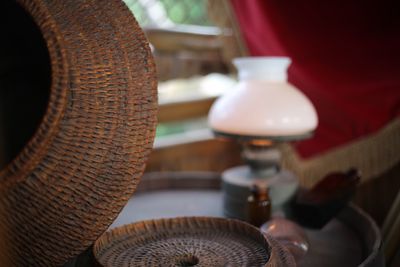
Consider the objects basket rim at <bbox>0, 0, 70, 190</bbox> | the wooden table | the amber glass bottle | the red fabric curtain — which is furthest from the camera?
the red fabric curtain

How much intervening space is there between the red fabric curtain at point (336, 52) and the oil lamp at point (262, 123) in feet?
1.62

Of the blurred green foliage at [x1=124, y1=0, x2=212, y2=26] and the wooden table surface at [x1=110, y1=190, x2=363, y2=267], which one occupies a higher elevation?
the blurred green foliage at [x1=124, y1=0, x2=212, y2=26]

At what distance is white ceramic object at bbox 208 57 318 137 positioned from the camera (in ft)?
3.68

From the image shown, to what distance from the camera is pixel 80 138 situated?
2.27 ft

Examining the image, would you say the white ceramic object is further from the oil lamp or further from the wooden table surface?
the wooden table surface

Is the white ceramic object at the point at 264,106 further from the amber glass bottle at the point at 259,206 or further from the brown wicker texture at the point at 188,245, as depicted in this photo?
the brown wicker texture at the point at 188,245

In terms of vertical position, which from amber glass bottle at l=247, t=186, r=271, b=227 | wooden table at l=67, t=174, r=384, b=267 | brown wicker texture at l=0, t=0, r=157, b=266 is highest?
brown wicker texture at l=0, t=0, r=157, b=266

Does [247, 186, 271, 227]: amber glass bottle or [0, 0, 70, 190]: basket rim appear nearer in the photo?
[0, 0, 70, 190]: basket rim

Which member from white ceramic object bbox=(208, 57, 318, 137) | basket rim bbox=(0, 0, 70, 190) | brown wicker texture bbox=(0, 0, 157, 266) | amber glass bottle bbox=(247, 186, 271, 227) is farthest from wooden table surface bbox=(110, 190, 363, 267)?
basket rim bbox=(0, 0, 70, 190)

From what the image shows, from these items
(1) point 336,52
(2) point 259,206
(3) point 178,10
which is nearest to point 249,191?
(2) point 259,206

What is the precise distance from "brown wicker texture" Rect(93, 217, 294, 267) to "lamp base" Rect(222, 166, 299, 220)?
238 mm

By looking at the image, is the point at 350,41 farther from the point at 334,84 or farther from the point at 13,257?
the point at 13,257

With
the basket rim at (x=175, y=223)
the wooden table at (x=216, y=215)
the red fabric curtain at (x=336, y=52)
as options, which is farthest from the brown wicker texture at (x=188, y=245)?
the red fabric curtain at (x=336, y=52)

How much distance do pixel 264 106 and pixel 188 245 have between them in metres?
0.44
